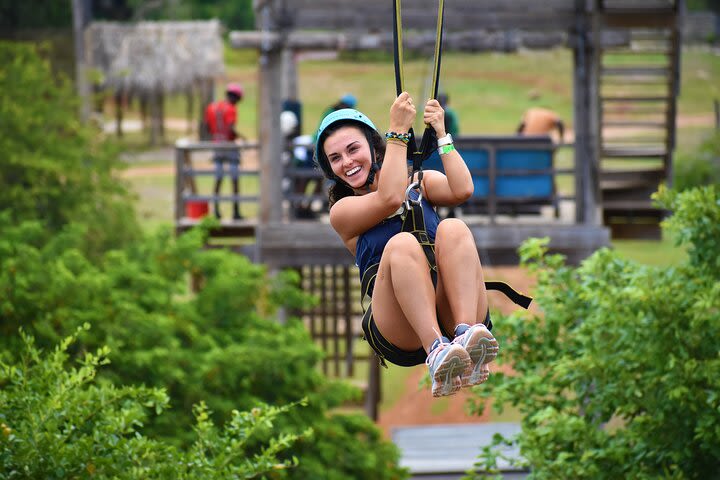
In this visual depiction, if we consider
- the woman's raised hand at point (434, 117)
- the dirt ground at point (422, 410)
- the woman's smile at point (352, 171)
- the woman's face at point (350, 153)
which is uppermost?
the woman's raised hand at point (434, 117)

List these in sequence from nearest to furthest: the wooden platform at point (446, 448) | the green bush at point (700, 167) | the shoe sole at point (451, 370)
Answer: the shoe sole at point (451, 370)
the wooden platform at point (446, 448)
the green bush at point (700, 167)

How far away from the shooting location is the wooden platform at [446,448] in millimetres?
14211

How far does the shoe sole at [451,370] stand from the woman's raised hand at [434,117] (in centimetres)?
87

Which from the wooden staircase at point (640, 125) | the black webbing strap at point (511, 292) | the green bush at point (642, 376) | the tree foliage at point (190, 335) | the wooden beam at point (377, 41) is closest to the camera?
the black webbing strap at point (511, 292)

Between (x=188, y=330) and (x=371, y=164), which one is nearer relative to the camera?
(x=371, y=164)

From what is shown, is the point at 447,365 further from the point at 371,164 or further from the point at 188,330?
the point at 188,330

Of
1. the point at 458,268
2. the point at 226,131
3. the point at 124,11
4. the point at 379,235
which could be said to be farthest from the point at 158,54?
the point at 458,268

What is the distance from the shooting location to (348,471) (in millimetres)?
11930

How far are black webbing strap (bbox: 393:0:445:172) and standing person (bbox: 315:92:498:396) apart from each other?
2.0 inches

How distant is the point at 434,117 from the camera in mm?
5293

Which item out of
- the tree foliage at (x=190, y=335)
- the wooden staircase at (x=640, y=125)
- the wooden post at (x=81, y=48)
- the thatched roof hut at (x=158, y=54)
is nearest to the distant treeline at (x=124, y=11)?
the wooden post at (x=81, y=48)

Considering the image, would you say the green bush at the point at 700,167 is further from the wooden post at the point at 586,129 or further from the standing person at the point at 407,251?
the standing person at the point at 407,251

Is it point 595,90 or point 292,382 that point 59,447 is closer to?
point 292,382

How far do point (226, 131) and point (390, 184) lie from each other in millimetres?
9271
